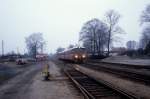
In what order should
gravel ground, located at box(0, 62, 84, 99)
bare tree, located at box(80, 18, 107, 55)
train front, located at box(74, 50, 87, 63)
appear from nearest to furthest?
gravel ground, located at box(0, 62, 84, 99) < train front, located at box(74, 50, 87, 63) < bare tree, located at box(80, 18, 107, 55)

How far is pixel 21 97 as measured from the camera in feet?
42.3

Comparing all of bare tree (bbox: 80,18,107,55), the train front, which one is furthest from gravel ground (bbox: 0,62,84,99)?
bare tree (bbox: 80,18,107,55)

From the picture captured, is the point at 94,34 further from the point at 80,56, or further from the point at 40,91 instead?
the point at 40,91

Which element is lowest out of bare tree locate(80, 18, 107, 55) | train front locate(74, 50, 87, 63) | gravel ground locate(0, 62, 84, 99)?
gravel ground locate(0, 62, 84, 99)

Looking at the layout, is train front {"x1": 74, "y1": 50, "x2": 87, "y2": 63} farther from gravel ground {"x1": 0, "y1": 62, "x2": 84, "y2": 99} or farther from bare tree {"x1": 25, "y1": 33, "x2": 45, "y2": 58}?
bare tree {"x1": 25, "y1": 33, "x2": 45, "y2": 58}

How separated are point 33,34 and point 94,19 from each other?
56.2 m

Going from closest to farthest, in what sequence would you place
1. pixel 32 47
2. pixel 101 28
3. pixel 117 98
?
pixel 117 98
pixel 101 28
pixel 32 47

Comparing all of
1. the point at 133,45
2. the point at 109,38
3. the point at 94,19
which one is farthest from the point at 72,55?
the point at 133,45

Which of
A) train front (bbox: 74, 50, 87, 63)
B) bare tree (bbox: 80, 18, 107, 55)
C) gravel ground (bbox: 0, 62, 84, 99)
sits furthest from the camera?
bare tree (bbox: 80, 18, 107, 55)

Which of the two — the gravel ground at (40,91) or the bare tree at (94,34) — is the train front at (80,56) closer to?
the gravel ground at (40,91)

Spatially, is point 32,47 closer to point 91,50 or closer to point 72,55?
point 91,50

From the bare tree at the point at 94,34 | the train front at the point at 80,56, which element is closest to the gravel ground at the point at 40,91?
the train front at the point at 80,56

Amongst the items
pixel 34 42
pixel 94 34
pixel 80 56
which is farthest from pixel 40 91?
pixel 34 42

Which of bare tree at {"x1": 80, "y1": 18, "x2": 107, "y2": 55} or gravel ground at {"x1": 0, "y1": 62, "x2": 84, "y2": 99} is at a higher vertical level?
bare tree at {"x1": 80, "y1": 18, "x2": 107, "y2": 55}
